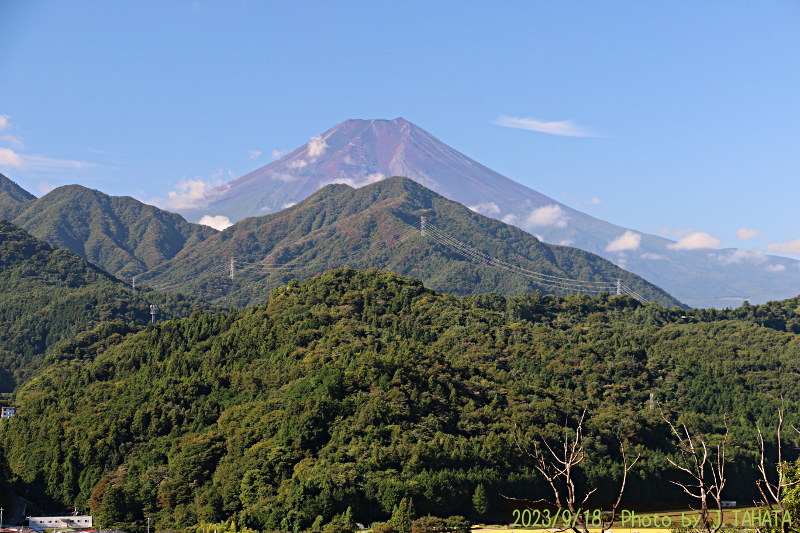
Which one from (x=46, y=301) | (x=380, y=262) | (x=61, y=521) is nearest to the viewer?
(x=61, y=521)

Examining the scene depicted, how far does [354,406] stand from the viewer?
4966 centimetres

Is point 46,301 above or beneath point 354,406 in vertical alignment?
above

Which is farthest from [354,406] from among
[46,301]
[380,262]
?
[380,262]

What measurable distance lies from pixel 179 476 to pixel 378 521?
11.9 m

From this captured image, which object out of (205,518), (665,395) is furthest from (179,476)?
(665,395)

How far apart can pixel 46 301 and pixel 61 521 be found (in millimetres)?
73053

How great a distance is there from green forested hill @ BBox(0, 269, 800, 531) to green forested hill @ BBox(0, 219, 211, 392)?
2087cm

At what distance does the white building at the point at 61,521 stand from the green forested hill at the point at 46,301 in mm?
50966

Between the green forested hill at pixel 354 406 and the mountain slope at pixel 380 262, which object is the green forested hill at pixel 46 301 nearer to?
the green forested hill at pixel 354 406

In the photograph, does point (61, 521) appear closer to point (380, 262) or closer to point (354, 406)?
point (354, 406)

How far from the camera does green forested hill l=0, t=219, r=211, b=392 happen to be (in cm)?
9881

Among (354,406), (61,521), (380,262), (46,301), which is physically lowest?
(61,521)

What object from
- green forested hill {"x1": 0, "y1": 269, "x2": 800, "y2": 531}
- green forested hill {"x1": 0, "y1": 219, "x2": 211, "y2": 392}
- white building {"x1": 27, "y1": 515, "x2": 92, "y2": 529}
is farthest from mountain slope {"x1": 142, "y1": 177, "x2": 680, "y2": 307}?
white building {"x1": 27, "y1": 515, "x2": 92, "y2": 529}

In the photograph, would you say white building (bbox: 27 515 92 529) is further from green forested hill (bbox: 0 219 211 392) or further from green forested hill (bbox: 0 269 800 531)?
green forested hill (bbox: 0 219 211 392)
